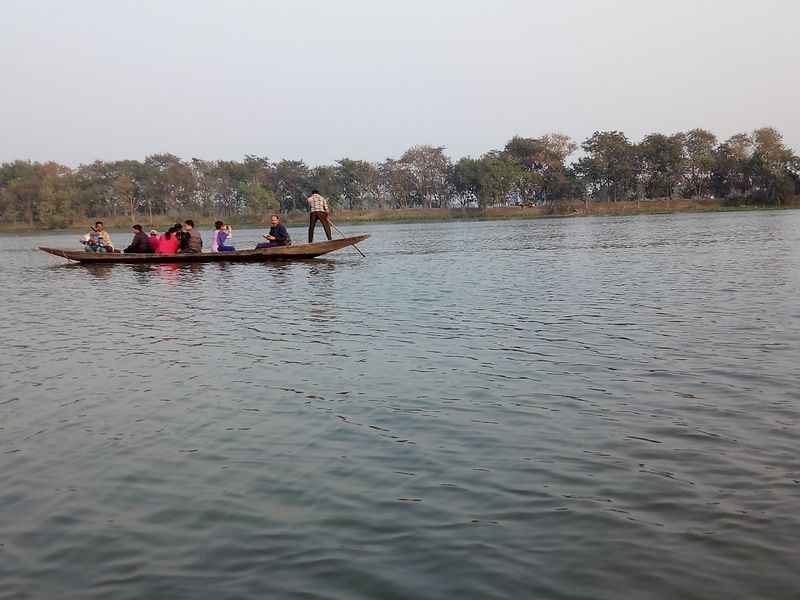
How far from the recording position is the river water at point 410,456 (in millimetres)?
3576

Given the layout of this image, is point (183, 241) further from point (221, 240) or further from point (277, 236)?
point (277, 236)

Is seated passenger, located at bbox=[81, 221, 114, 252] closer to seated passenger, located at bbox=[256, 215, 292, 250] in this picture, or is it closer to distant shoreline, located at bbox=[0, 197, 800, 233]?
seated passenger, located at bbox=[256, 215, 292, 250]

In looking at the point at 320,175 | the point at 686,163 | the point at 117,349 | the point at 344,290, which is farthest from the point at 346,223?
the point at 117,349

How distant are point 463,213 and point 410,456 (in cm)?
8696

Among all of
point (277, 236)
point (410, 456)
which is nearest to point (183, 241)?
point (277, 236)

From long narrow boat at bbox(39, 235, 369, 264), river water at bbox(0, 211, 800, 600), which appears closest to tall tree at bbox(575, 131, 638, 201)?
long narrow boat at bbox(39, 235, 369, 264)

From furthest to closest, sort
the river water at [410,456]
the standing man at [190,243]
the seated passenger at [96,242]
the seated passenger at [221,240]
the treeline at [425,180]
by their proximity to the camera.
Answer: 1. the treeline at [425,180]
2. the seated passenger at [96,242]
3. the seated passenger at [221,240]
4. the standing man at [190,243]
5. the river water at [410,456]

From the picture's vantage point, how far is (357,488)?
15.1 feet

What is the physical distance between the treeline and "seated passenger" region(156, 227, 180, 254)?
197 ft

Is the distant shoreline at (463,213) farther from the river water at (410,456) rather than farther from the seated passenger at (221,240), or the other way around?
the river water at (410,456)

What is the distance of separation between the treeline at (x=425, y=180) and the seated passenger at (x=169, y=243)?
6000 centimetres

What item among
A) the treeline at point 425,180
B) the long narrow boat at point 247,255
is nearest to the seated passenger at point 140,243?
the long narrow boat at point 247,255

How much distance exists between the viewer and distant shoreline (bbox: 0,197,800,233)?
7806cm

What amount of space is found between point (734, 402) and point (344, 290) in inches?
420
